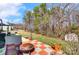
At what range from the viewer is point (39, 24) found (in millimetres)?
1442

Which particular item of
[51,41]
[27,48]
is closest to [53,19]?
[51,41]

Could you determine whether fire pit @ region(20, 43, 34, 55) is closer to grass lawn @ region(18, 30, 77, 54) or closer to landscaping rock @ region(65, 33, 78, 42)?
grass lawn @ region(18, 30, 77, 54)

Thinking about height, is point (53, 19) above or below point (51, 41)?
above

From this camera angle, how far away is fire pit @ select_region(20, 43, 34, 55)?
1433 millimetres

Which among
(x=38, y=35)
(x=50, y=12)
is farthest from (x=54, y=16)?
(x=38, y=35)

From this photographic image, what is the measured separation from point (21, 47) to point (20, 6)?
289 mm

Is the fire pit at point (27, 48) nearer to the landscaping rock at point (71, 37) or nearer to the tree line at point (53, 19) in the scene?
the tree line at point (53, 19)

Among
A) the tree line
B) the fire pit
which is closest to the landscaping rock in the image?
the tree line

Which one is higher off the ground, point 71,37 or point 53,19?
point 53,19

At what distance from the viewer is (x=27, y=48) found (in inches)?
56.6

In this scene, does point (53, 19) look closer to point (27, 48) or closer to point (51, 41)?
point (51, 41)

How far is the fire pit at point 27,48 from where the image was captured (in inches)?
56.4

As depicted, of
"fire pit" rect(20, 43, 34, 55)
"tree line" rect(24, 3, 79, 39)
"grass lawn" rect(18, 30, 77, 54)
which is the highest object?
"tree line" rect(24, 3, 79, 39)

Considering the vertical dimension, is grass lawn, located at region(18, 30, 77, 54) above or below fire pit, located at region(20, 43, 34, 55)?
above
